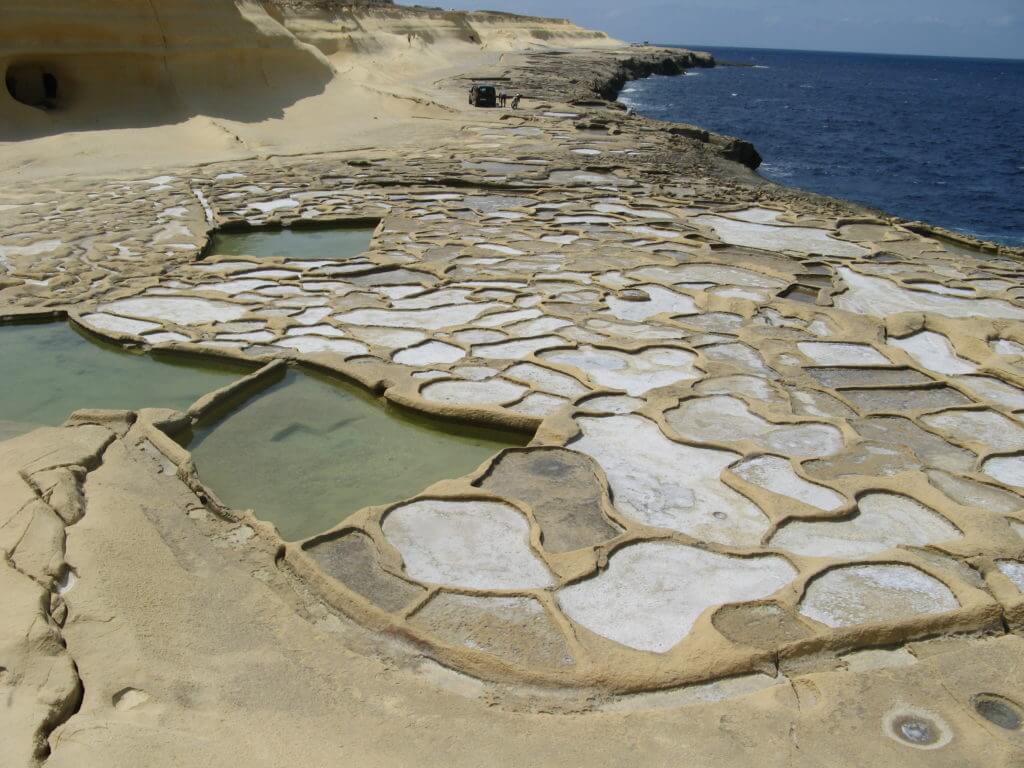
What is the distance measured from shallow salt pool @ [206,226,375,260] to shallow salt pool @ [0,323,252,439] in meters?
2.36

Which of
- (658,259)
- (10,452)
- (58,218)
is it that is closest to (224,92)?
(58,218)

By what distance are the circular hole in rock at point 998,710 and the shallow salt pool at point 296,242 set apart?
6.44 meters

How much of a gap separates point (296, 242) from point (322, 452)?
15.7ft

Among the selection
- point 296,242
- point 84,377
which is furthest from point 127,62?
point 84,377

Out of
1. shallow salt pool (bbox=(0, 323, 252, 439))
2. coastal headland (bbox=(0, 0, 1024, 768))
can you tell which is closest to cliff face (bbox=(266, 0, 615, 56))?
coastal headland (bbox=(0, 0, 1024, 768))

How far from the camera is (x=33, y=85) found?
14.4m

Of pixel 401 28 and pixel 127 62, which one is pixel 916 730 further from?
pixel 401 28

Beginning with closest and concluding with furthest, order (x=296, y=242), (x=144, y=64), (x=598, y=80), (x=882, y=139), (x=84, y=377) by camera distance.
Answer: (x=84, y=377) < (x=296, y=242) < (x=144, y=64) < (x=598, y=80) < (x=882, y=139)

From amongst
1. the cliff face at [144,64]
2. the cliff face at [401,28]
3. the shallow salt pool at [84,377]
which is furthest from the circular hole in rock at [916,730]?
the cliff face at [401,28]

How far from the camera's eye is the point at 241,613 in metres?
3.10

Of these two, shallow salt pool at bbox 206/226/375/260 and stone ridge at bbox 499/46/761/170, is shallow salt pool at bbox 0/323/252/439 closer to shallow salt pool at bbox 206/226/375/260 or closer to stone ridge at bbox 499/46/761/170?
shallow salt pool at bbox 206/226/375/260

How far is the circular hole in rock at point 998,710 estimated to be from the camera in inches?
103

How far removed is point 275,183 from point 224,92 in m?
5.84

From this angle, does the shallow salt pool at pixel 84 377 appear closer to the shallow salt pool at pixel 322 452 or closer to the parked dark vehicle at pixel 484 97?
the shallow salt pool at pixel 322 452
